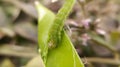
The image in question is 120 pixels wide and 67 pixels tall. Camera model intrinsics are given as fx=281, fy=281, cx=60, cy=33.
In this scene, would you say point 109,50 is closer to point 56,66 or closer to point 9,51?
point 9,51

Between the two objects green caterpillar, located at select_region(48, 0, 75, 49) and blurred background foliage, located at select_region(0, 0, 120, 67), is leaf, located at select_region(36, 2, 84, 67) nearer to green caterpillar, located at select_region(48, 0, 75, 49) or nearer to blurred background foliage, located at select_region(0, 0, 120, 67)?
green caterpillar, located at select_region(48, 0, 75, 49)

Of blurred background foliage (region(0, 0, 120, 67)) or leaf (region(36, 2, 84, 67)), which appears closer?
leaf (region(36, 2, 84, 67))

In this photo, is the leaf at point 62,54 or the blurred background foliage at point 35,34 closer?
the leaf at point 62,54

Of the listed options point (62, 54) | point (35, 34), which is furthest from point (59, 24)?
point (35, 34)

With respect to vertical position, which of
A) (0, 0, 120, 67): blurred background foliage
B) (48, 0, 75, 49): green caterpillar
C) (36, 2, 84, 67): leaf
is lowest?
(36, 2, 84, 67): leaf

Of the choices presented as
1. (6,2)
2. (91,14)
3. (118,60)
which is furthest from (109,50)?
(6,2)

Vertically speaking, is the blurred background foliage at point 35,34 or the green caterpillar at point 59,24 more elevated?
the blurred background foliage at point 35,34

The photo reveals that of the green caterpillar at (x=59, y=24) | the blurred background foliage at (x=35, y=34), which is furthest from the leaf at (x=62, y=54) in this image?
the blurred background foliage at (x=35, y=34)

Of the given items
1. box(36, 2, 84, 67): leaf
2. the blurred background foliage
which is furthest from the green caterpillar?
the blurred background foliage

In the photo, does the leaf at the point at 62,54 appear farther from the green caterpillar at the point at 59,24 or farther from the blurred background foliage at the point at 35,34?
the blurred background foliage at the point at 35,34
